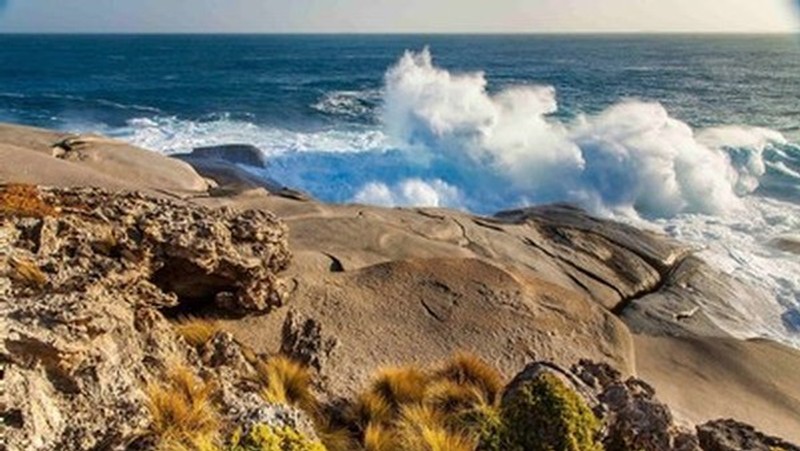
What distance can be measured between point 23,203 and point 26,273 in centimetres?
173

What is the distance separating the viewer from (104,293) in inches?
221

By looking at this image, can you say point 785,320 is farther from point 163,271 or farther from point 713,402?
point 163,271

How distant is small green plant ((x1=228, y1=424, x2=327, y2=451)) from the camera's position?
3.88 m

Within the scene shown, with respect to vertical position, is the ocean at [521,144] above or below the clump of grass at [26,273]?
below

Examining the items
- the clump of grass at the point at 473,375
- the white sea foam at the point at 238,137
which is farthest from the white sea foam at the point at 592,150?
the clump of grass at the point at 473,375

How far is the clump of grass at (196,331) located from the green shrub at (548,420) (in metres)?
2.67

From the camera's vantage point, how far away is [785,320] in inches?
559

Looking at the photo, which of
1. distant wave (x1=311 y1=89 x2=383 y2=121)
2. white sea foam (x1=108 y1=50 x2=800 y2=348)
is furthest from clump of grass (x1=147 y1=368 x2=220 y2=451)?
distant wave (x1=311 y1=89 x2=383 y2=121)

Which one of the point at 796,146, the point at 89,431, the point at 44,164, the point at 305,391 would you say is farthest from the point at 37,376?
Result: the point at 796,146

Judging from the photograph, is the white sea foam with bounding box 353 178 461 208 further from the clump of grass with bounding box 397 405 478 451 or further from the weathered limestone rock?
the clump of grass with bounding box 397 405 478 451

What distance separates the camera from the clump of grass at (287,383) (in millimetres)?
5805

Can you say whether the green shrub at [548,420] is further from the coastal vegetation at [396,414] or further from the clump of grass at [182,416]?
the clump of grass at [182,416]

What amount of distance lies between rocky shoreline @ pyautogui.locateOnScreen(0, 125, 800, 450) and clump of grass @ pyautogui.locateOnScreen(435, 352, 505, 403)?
75 centimetres

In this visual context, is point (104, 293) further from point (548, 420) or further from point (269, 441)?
point (548, 420)
